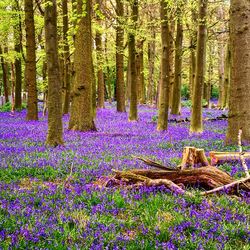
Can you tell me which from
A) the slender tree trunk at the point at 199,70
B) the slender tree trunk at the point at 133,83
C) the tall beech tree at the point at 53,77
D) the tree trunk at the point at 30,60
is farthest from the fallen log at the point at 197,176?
the tree trunk at the point at 30,60

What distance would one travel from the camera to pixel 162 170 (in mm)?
7375

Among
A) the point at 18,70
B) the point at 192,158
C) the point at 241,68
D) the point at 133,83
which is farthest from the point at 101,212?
the point at 18,70

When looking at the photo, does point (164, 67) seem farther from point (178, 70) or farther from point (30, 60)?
point (30, 60)

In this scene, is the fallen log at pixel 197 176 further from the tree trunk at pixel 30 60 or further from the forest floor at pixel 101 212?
the tree trunk at pixel 30 60

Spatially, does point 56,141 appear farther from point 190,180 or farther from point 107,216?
point 107,216

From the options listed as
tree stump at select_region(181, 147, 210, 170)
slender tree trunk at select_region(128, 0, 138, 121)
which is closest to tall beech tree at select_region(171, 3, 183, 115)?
slender tree trunk at select_region(128, 0, 138, 121)

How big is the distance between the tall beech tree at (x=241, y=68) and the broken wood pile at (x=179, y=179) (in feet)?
17.4

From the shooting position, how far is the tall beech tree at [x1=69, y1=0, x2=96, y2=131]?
1684 cm

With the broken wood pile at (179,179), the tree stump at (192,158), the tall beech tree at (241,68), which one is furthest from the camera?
the tall beech tree at (241,68)

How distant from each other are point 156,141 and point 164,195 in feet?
23.5

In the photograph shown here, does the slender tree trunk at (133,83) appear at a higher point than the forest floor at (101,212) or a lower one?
higher

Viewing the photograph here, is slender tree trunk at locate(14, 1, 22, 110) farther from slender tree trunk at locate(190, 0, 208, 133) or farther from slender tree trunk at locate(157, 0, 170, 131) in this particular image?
slender tree trunk at locate(190, 0, 208, 133)

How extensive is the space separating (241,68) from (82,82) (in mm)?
7315

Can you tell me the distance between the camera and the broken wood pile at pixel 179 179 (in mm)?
6633
